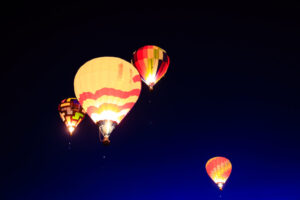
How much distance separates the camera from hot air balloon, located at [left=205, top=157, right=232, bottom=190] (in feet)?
48.5

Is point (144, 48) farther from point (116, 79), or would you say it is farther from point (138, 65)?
point (116, 79)

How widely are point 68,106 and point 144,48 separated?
135 inches

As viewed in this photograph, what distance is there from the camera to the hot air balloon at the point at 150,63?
11062 millimetres

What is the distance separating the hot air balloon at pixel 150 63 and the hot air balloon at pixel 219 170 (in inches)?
240

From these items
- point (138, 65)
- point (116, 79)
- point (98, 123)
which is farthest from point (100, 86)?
point (138, 65)

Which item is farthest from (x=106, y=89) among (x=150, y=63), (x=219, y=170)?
(x=219, y=170)

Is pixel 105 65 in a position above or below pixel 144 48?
below

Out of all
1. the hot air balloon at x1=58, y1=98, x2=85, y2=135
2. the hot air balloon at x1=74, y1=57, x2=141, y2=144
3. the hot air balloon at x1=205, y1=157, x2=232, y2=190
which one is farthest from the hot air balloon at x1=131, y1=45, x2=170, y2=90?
the hot air balloon at x1=205, y1=157, x2=232, y2=190

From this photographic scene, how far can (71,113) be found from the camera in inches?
446

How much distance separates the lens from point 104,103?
765 cm

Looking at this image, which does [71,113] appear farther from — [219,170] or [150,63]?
[219,170]

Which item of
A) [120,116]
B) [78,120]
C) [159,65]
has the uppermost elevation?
[159,65]

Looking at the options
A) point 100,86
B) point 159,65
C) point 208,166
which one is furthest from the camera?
point 208,166

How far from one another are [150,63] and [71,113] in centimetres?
Answer: 333
